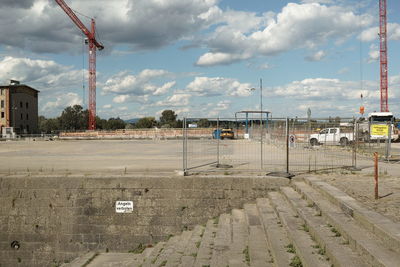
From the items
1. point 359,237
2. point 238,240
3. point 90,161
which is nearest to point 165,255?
point 238,240

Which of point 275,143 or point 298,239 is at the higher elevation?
point 275,143

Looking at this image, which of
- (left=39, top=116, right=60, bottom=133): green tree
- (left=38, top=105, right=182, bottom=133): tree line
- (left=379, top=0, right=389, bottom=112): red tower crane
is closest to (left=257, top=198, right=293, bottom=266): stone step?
(left=379, top=0, right=389, bottom=112): red tower crane

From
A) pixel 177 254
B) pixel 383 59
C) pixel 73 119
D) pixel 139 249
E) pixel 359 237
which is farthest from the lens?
pixel 73 119

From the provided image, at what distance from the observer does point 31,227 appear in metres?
10.6

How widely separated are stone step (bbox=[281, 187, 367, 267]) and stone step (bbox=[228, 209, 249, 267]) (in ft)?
3.76

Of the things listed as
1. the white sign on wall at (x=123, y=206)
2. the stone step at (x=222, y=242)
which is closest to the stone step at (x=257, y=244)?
the stone step at (x=222, y=242)

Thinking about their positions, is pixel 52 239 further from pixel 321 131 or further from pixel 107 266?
pixel 321 131

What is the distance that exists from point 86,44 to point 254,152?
83.1 meters

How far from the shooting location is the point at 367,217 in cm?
554

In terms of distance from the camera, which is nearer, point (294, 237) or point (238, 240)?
point (294, 237)

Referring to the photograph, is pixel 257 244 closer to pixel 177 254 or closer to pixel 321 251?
pixel 321 251

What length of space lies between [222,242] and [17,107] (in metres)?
92.8

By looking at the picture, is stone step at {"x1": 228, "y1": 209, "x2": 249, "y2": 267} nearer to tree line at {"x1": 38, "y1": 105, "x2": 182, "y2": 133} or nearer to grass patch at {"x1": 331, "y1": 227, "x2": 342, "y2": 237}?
grass patch at {"x1": 331, "y1": 227, "x2": 342, "y2": 237}

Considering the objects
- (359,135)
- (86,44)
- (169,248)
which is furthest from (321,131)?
(86,44)
